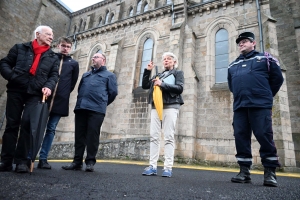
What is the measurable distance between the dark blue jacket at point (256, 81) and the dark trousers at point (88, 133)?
2454 mm

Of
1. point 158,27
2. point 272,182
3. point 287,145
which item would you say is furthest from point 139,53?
point 272,182

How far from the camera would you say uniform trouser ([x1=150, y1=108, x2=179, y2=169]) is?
3.45 meters

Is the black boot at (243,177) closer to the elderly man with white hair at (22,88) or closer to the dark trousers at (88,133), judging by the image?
the dark trousers at (88,133)

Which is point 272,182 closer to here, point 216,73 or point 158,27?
point 216,73

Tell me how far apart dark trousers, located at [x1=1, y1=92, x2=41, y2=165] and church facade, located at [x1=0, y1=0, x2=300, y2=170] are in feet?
17.5

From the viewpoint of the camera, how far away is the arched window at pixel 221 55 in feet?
33.6

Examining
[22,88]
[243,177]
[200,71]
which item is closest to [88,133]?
[22,88]

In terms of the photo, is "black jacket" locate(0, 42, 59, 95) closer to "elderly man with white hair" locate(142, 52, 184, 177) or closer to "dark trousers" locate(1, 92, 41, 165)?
"dark trousers" locate(1, 92, 41, 165)

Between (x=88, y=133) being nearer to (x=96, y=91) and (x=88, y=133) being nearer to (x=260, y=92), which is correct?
(x=96, y=91)

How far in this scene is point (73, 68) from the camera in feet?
13.4

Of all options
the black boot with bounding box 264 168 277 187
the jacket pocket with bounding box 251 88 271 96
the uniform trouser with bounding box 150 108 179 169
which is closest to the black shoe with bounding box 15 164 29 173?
the uniform trouser with bounding box 150 108 179 169

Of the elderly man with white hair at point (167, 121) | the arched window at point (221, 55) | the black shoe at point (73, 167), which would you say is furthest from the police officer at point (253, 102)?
the arched window at point (221, 55)

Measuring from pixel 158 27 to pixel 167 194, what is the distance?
11611mm

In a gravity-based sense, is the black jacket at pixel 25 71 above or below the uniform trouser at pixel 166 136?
above
